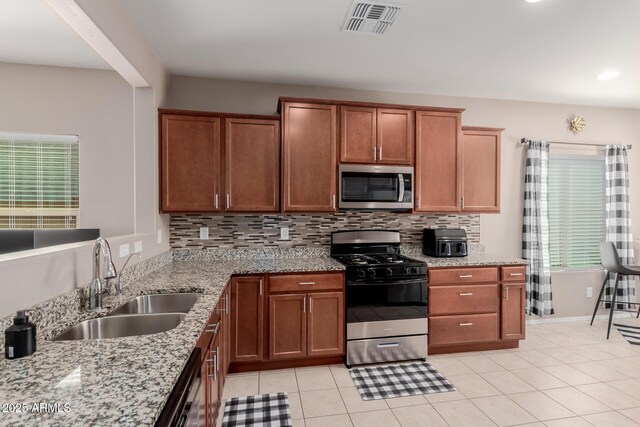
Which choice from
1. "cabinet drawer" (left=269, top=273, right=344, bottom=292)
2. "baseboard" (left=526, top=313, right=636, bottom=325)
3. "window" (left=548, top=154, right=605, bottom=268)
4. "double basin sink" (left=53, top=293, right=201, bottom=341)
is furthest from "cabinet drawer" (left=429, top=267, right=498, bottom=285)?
"double basin sink" (left=53, top=293, right=201, bottom=341)

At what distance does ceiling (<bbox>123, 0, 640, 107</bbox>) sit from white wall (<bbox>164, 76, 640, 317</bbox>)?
12cm

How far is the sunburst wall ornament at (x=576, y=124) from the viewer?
3869 millimetres

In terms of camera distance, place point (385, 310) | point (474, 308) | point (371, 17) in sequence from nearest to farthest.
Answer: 1. point (371, 17)
2. point (385, 310)
3. point (474, 308)

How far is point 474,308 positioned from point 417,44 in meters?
2.33

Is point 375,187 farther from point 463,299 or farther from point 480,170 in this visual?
point 463,299

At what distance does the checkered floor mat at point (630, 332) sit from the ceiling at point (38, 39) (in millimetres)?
5591

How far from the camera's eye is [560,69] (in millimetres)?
2969

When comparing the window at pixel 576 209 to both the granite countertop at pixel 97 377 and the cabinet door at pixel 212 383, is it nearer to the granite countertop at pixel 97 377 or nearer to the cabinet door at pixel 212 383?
the cabinet door at pixel 212 383

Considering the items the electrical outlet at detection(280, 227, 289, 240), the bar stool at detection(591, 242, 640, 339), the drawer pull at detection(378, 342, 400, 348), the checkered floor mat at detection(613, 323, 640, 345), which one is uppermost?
the electrical outlet at detection(280, 227, 289, 240)

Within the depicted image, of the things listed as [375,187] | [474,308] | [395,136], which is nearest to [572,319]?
[474,308]

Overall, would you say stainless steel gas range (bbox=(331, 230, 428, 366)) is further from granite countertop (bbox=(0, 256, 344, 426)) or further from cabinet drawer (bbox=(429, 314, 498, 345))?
granite countertop (bbox=(0, 256, 344, 426))

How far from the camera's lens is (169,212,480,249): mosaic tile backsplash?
311 cm

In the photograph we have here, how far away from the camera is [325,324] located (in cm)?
273

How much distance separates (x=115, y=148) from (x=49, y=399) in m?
2.81
